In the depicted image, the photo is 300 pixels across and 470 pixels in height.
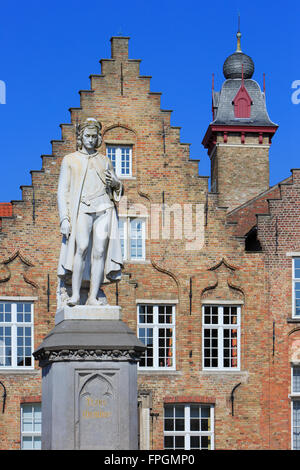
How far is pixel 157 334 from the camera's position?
31188 millimetres

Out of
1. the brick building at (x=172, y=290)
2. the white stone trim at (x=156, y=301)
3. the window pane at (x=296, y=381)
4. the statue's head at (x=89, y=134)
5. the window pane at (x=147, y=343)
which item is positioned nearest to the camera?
Result: the statue's head at (x=89, y=134)

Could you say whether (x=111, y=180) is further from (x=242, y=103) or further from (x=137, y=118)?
(x=242, y=103)

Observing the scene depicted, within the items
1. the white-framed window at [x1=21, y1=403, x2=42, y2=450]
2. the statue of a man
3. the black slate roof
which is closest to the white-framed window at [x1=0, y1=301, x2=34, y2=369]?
the white-framed window at [x1=21, y1=403, x2=42, y2=450]

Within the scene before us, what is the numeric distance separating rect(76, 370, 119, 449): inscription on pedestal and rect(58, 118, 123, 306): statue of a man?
1.13 meters

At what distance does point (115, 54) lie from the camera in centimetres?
3206

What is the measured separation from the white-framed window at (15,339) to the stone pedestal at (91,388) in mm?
14616

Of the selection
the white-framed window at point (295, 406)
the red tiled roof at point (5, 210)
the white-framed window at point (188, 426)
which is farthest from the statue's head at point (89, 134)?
the red tiled roof at point (5, 210)

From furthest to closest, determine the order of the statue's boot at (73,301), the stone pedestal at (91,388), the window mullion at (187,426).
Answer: the window mullion at (187,426) < the statue's boot at (73,301) < the stone pedestal at (91,388)

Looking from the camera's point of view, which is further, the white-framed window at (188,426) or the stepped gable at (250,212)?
the stepped gable at (250,212)

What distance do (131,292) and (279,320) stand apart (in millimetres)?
4030

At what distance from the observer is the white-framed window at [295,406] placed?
103 feet

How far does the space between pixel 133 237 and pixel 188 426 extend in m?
5.17

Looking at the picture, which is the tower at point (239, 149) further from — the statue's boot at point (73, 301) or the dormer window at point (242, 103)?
the statue's boot at point (73, 301)

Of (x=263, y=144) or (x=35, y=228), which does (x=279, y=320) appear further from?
(x=263, y=144)
